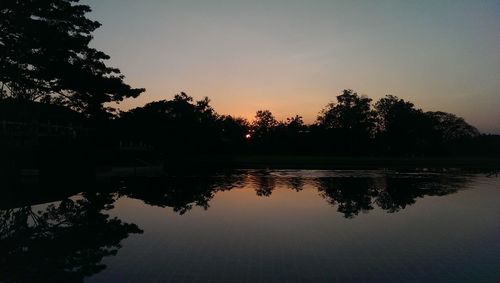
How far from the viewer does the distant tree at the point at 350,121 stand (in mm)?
71250

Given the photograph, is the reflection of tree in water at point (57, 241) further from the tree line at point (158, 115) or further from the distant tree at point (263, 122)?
the distant tree at point (263, 122)

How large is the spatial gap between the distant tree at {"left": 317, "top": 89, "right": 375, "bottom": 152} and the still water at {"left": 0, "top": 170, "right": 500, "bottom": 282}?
53249mm

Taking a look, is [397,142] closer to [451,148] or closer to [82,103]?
[451,148]

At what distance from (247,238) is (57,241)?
428cm

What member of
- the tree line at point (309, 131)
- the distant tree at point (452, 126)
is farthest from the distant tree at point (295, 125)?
the distant tree at point (452, 126)

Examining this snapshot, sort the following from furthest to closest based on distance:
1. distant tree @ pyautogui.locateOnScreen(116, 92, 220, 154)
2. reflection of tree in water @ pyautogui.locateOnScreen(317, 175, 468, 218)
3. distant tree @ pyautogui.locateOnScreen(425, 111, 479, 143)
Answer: distant tree @ pyautogui.locateOnScreen(425, 111, 479, 143), distant tree @ pyautogui.locateOnScreen(116, 92, 220, 154), reflection of tree in water @ pyautogui.locateOnScreen(317, 175, 468, 218)

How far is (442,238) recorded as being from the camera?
1048 centimetres

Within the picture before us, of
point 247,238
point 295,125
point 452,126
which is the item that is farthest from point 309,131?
point 247,238

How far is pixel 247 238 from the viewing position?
33.5 ft

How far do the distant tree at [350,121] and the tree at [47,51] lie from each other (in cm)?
4886

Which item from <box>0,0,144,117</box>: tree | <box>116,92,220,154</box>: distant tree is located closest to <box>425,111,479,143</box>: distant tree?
<box>116,92,220,154</box>: distant tree

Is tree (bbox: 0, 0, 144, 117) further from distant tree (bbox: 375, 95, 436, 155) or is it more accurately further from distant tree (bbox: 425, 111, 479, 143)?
distant tree (bbox: 425, 111, 479, 143)

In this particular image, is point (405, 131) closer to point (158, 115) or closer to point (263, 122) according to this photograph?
point (263, 122)

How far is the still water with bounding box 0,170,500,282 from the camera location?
286 inches
